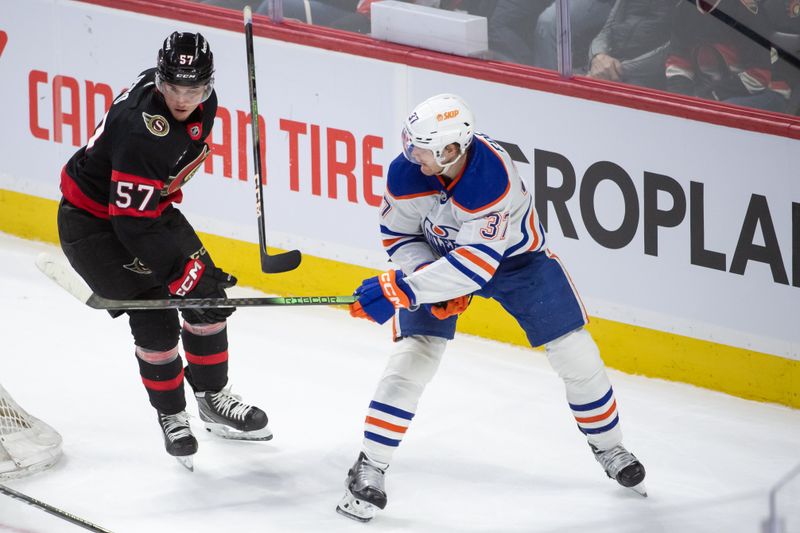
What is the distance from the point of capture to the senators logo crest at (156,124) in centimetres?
370

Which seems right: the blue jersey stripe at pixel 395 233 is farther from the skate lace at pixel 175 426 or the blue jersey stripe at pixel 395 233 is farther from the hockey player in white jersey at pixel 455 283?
the skate lace at pixel 175 426

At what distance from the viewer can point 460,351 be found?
509cm

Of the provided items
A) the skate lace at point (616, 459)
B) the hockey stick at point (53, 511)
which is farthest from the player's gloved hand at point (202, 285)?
the skate lace at point (616, 459)

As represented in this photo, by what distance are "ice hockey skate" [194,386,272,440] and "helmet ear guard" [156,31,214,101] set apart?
1071mm

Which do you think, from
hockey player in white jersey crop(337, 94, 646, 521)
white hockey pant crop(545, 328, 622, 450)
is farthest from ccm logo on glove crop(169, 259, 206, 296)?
white hockey pant crop(545, 328, 622, 450)

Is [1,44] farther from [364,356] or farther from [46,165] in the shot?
[364,356]

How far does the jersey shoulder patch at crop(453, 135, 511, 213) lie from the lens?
3574 mm

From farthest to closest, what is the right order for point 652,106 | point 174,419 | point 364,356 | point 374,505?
point 364,356 < point 652,106 < point 174,419 < point 374,505

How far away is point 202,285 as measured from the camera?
3.88 metres

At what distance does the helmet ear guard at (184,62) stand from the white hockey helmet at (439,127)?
578mm

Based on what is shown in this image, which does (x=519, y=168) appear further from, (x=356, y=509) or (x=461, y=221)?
(x=356, y=509)

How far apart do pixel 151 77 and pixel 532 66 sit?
59.3 inches

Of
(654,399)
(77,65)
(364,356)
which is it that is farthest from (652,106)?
(77,65)

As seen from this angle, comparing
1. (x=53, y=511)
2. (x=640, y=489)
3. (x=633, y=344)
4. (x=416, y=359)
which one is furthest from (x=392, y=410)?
(x=633, y=344)
